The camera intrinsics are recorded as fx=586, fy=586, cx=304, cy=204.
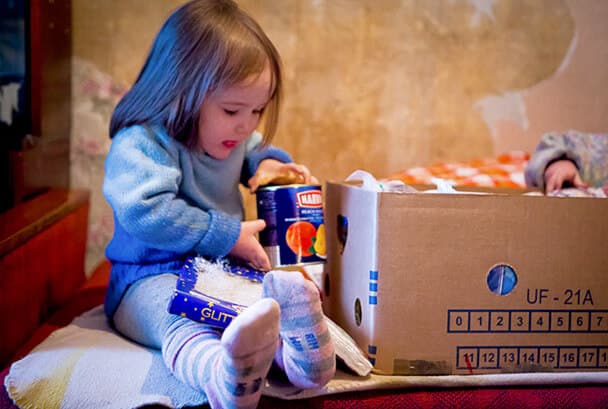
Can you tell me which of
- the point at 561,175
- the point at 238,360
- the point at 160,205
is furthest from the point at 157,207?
the point at 561,175

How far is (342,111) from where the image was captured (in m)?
1.89

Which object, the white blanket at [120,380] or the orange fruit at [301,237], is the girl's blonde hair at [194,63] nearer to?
the orange fruit at [301,237]

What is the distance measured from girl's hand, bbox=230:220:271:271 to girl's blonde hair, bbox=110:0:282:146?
20cm

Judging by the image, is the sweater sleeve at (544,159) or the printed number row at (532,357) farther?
the sweater sleeve at (544,159)

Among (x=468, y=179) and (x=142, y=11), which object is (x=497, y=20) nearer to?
(x=468, y=179)

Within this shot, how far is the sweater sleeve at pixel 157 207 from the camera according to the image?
97cm

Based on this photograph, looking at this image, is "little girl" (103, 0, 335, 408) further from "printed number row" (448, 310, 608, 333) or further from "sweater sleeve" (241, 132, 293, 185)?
"printed number row" (448, 310, 608, 333)

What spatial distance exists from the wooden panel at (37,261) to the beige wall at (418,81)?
0.37 m

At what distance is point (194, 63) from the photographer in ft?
3.41

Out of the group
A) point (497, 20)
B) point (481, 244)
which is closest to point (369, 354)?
point (481, 244)

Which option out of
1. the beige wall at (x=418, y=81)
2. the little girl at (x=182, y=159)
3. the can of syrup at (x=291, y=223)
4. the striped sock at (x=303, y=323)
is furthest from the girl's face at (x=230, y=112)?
the beige wall at (x=418, y=81)

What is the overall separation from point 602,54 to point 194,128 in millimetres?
1512

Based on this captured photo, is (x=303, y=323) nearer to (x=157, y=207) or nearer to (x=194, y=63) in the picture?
(x=157, y=207)

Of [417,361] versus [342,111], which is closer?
[417,361]
